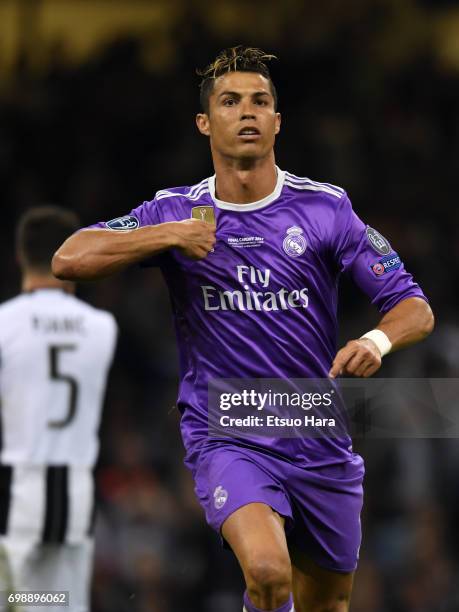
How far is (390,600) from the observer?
913cm

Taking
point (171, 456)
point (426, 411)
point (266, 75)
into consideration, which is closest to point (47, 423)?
point (426, 411)

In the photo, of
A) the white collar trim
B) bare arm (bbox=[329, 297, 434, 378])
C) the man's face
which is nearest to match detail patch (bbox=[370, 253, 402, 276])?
bare arm (bbox=[329, 297, 434, 378])

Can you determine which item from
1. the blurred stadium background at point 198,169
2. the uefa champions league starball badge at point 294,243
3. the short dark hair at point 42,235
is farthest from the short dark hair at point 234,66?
the blurred stadium background at point 198,169

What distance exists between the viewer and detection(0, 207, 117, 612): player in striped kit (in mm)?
→ 6766

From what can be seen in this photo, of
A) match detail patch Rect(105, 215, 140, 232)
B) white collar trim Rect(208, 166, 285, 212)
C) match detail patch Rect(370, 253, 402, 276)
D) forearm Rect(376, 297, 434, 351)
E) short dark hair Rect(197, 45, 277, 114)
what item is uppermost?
short dark hair Rect(197, 45, 277, 114)

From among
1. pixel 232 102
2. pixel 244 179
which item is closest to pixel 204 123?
pixel 232 102

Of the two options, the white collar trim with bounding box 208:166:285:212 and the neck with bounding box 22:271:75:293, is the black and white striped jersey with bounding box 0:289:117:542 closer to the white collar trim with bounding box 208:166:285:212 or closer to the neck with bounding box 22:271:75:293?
the neck with bounding box 22:271:75:293

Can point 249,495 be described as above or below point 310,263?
below

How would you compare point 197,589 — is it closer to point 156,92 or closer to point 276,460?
point 276,460

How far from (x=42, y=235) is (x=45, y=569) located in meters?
1.80

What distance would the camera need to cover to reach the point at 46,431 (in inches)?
269

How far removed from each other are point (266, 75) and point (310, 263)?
816 millimetres

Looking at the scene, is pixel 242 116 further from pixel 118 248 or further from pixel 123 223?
pixel 118 248

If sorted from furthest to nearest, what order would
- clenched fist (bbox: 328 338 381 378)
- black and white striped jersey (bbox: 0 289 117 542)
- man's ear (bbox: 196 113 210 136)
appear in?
1. black and white striped jersey (bbox: 0 289 117 542)
2. man's ear (bbox: 196 113 210 136)
3. clenched fist (bbox: 328 338 381 378)
